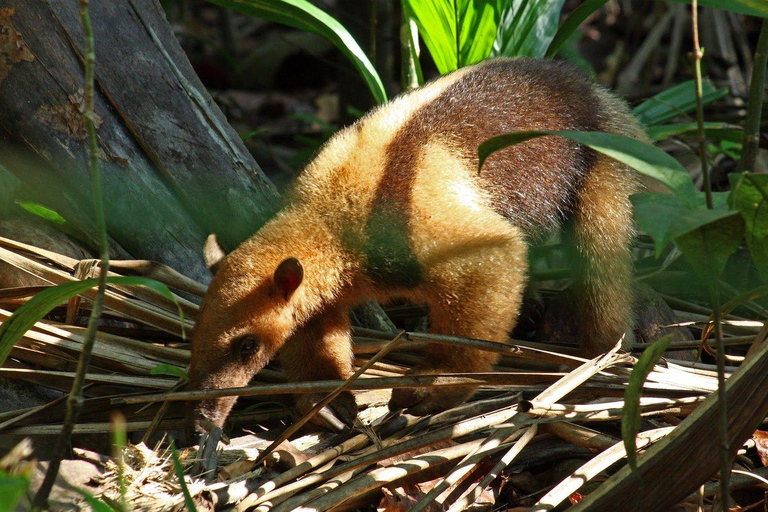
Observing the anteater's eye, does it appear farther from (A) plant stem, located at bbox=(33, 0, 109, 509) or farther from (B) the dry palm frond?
(A) plant stem, located at bbox=(33, 0, 109, 509)

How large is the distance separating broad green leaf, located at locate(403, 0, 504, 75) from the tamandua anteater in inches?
27.9

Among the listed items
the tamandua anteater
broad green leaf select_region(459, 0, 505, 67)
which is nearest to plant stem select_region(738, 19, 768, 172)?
the tamandua anteater

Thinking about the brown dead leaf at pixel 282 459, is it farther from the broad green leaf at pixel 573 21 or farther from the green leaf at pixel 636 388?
the broad green leaf at pixel 573 21

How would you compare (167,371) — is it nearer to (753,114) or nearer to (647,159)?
(647,159)

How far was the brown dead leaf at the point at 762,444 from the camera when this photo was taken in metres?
3.09

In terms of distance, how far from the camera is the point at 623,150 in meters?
2.09

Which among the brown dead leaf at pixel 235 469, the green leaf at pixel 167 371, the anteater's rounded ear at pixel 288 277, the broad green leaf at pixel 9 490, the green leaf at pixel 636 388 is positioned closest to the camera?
the broad green leaf at pixel 9 490

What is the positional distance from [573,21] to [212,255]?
247 cm

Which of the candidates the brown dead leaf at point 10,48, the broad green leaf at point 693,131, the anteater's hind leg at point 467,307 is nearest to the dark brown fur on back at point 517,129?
the anteater's hind leg at point 467,307

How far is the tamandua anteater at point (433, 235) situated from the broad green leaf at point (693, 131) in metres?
1.00

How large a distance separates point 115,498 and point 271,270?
1.18 metres

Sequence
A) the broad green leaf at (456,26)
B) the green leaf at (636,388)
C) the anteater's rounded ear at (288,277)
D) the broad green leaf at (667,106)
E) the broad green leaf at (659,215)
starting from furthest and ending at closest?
the broad green leaf at (667,106) → the broad green leaf at (456,26) → the anteater's rounded ear at (288,277) → the green leaf at (636,388) → the broad green leaf at (659,215)

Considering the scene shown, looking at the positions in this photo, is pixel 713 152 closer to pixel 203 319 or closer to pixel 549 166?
pixel 549 166

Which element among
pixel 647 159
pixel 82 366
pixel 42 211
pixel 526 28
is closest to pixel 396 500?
pixel 82 366
